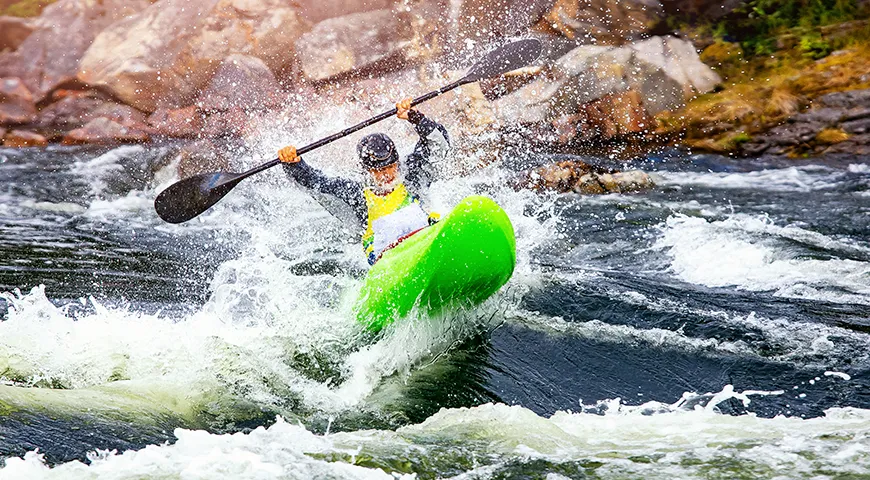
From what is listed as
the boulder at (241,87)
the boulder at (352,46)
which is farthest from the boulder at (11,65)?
the boulder at (352,46)

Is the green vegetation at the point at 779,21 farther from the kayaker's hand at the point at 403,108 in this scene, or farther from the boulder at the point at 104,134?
the boulder at the point at 104,134

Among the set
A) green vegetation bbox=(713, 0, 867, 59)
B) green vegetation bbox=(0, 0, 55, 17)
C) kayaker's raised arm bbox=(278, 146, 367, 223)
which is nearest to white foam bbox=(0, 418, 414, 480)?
kayaker's raised arm bbox=(278, 146, 367, 223)

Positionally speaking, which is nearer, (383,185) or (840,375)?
(840,375)

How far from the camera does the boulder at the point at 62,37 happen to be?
39.5 feet

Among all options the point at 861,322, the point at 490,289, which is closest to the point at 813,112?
the point at 861,322

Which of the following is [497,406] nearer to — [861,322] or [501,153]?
[861,322]

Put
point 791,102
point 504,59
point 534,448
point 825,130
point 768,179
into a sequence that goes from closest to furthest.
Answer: point 534,448
point 504,59
point 768,179
point 825,130
point 791,102

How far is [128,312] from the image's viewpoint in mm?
5113

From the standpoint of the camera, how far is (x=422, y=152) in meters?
5.52

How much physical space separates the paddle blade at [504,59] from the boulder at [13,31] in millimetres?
8877

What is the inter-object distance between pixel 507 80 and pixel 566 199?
10.9 ft

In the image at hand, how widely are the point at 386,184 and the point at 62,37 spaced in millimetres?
9202

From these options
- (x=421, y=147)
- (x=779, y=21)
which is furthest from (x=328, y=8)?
(x=421, y=147)

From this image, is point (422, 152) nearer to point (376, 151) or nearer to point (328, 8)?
point (376, 151)
